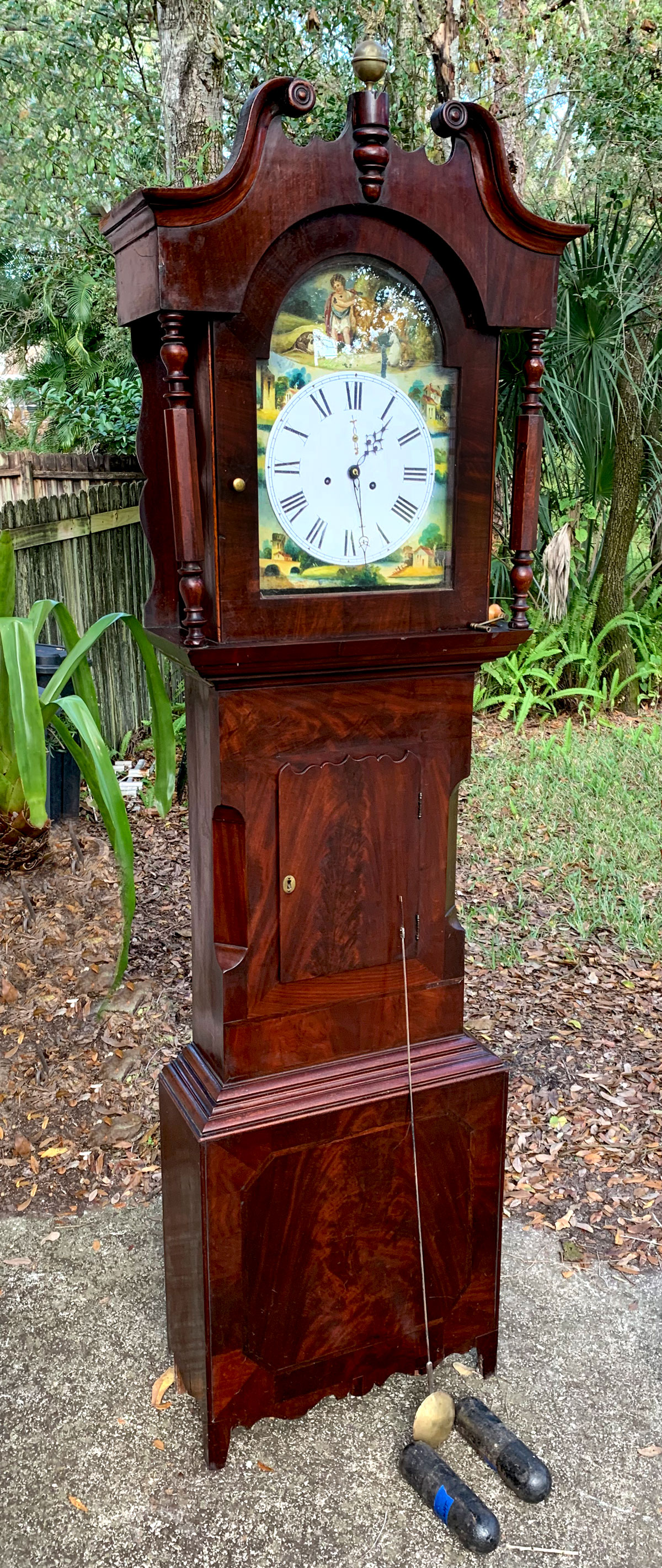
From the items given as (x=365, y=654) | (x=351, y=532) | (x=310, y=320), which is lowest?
(x=365, y=654)

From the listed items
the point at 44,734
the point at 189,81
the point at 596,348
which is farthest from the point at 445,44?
the point at 44,734

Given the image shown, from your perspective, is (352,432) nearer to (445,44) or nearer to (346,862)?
(346,862)

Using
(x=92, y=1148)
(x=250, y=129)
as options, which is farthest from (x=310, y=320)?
(x=92, y=1148)

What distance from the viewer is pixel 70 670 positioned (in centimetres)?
299

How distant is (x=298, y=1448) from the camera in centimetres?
186

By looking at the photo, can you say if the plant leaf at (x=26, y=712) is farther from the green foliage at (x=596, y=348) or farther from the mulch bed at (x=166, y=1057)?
the green foliage at (x=596, y=348)

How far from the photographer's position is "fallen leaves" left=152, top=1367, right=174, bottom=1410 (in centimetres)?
194

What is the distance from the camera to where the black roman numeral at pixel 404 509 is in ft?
5.36

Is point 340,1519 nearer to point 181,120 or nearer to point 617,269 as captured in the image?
point 181,120

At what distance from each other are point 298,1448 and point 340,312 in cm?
184

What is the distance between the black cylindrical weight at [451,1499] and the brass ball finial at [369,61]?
206cm

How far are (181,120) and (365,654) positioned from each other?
3.73 m

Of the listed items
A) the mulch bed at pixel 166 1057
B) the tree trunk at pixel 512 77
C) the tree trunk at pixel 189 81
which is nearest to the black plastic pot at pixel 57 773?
the mulch bed at pixel 166 1057

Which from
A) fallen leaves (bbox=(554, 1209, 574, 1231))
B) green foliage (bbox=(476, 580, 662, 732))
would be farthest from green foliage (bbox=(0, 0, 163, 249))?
fallen leaves (bbox=(554, 1209, 574, 1231))
